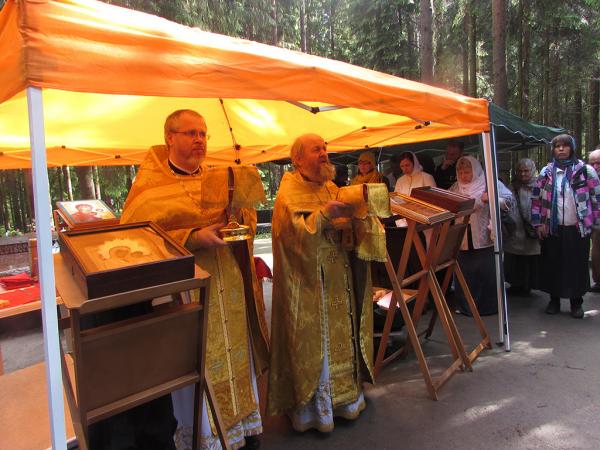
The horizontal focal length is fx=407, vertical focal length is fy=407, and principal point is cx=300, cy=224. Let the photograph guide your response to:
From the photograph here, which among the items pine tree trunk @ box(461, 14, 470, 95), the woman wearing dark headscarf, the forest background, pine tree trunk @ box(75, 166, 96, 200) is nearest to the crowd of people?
the woman wearing dark headscarf

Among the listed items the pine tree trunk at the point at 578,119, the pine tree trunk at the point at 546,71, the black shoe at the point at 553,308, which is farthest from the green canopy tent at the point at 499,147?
the pine tree trunk at the point at 578,119

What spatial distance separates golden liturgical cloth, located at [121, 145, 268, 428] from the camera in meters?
1.96

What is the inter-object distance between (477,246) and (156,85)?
3.92 metres

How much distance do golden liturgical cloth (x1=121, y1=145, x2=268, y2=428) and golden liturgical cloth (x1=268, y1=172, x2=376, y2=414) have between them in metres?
0.18

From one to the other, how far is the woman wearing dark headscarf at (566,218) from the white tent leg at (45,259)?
14.8 ft

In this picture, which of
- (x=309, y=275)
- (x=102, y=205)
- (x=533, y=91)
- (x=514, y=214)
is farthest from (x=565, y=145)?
(x=533, y=91)

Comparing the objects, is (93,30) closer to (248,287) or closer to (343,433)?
(248,287)

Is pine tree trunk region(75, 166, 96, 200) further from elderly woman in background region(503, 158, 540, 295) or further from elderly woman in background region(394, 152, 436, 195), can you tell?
elderly woman in background region(503, 158, 540, 295)

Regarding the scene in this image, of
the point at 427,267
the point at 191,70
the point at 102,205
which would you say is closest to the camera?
the point at 191,70

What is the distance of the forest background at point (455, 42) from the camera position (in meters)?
9.38

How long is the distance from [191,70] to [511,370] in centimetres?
323

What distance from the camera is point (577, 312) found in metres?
4.34

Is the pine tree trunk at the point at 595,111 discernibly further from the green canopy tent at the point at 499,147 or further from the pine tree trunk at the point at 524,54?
the green canopy tent at the point at 499,147

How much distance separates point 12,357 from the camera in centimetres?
429
